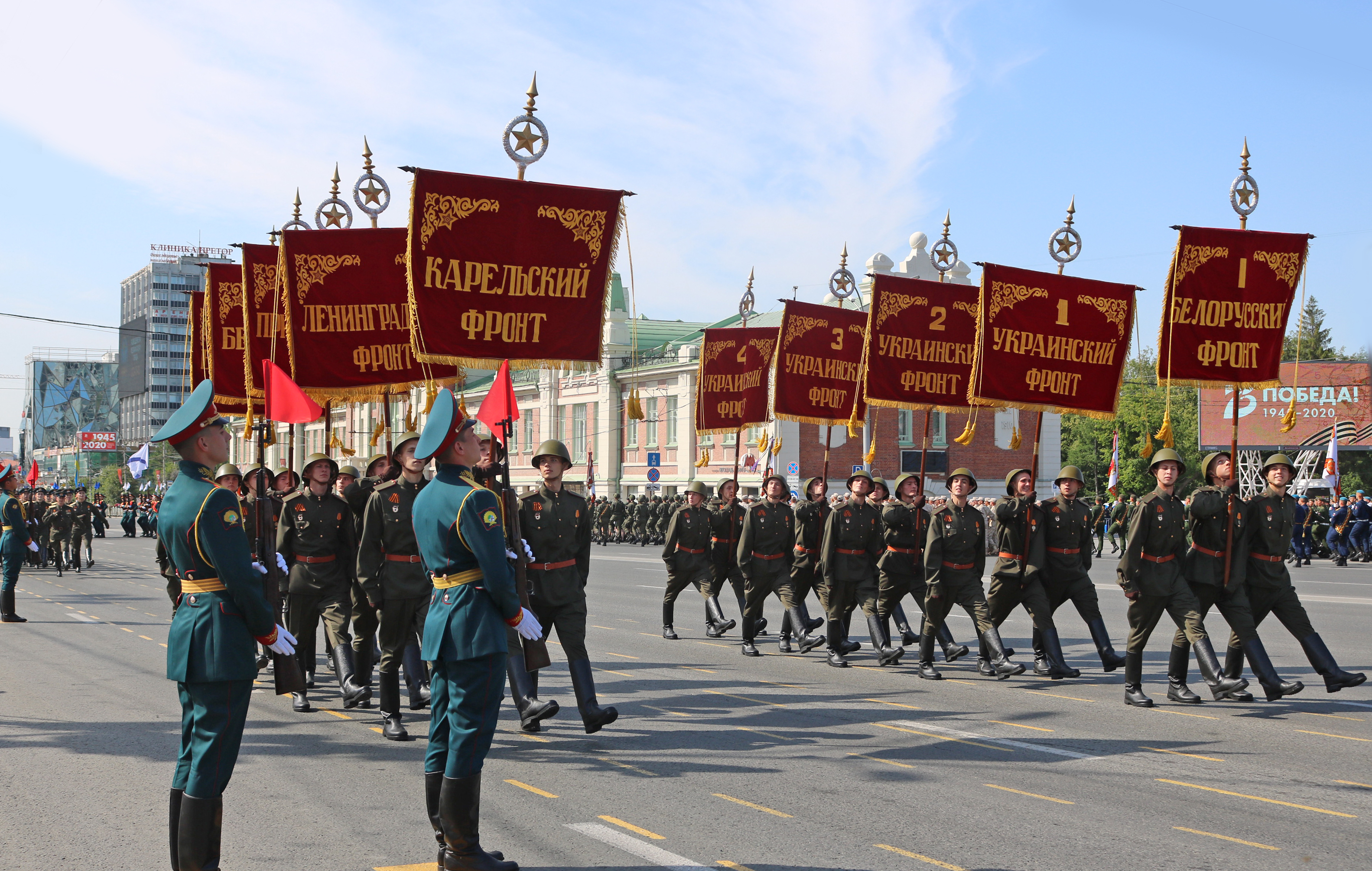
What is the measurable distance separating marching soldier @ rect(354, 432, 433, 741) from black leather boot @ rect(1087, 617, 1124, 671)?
18.8ft

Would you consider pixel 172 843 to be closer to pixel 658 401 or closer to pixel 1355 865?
pixel 1355 865

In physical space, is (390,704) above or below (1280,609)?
below

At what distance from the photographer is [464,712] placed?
5207 millimetres

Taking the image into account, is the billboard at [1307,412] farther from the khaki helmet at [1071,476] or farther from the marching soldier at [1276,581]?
the marching soldier at [1276,581]

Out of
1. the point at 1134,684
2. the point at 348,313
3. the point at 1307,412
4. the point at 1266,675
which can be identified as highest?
the point at 1307,412

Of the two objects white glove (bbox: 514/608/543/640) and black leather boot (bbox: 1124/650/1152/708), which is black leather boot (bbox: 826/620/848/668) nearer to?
black leather boot (bbox: 1124/650/1152/708)

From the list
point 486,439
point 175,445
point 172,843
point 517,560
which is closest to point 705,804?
point 517,560

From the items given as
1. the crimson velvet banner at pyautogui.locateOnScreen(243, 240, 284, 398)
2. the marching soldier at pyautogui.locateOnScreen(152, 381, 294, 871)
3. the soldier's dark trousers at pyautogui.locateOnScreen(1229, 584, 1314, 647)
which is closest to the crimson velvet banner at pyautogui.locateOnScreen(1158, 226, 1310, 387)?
the soldier's dark trousers at pyautogui.locateOnScreen(1229, 584, 1314, 647)

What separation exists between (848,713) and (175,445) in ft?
17.8

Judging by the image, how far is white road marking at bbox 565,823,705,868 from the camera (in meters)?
5.19

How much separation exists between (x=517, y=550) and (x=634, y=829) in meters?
1.92

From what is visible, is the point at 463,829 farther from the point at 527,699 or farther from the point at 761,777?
the point at 527,699

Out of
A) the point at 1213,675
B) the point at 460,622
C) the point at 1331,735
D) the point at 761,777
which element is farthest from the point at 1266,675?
the point at 460,622

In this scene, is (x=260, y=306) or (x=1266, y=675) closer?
(x=1266, y=675)
